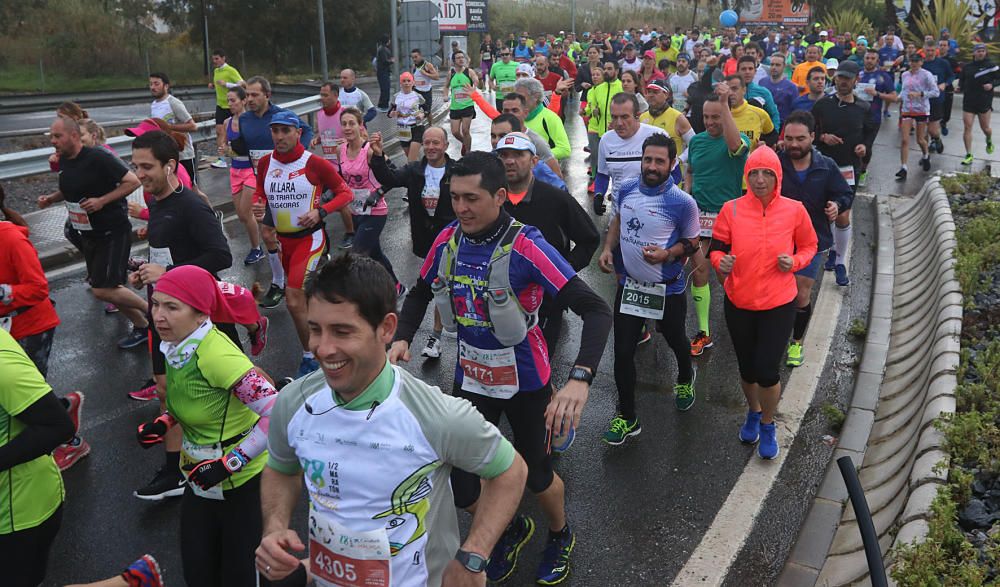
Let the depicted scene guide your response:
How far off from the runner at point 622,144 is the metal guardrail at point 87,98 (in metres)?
→ 15.7

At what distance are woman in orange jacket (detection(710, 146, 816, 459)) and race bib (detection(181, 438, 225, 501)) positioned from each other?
130 inches

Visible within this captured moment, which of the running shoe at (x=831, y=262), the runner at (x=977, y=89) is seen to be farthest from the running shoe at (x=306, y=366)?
the runner at (x=977, y=89)

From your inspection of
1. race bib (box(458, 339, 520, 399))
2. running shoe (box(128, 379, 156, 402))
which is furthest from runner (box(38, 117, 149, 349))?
race bib (box(458, 339, 520, 399))

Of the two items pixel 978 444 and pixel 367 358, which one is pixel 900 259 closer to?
pixel 978 444

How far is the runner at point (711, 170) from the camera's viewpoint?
729cm

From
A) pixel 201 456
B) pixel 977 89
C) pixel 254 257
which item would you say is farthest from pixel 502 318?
pixel 977 89

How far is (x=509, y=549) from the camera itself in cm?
446

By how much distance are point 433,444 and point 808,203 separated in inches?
203

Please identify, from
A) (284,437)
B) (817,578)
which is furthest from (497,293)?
(817,578)

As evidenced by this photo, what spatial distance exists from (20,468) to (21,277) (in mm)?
2087

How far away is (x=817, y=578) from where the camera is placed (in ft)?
14.4

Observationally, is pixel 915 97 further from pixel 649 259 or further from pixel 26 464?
pixel 26 464

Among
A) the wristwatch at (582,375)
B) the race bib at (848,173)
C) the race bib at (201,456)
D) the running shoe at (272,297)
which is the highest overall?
the race bib at (848,173)

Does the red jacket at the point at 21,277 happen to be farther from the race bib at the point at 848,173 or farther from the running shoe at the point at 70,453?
the race bib at the point at 848,173
